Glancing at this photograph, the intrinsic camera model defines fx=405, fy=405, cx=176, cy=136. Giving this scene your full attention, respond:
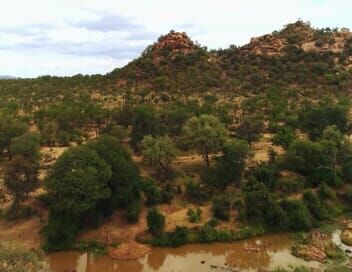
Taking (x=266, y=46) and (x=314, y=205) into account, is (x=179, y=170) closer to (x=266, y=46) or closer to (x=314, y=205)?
(x=314, y=205)

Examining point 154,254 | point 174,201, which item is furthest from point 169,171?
point 154,254

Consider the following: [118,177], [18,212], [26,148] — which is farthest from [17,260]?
[26,148]

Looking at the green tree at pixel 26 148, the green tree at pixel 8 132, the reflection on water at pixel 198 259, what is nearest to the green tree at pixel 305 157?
the reflection on water at pixel 198 259

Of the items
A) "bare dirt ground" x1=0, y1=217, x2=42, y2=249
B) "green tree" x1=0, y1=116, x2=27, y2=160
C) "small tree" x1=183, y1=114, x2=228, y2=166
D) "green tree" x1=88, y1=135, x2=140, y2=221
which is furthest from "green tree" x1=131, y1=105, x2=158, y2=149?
"bare dirt ground" x1=0, y1=217, x2=42, y2=249

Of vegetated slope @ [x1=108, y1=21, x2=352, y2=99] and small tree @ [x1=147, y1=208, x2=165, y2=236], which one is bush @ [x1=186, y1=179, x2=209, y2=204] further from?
vegetated slope @ [x1=108, y1=21, x2=352, y2=99]

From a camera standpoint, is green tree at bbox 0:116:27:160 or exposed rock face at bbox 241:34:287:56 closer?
green tree at bbox 0:116:27:160
